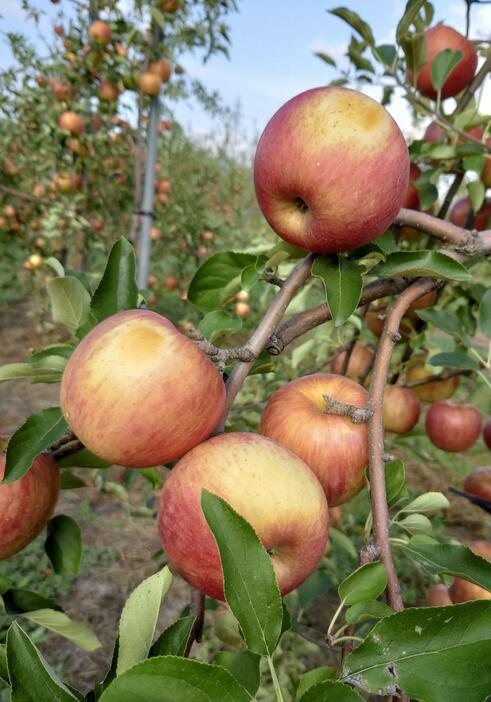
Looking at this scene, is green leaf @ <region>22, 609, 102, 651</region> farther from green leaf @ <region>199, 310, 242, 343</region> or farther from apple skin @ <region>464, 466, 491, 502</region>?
apple skin @ <region>464, 466, 491, 502</region>

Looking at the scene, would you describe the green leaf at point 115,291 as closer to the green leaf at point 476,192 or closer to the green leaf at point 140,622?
the green leaf at point 140,622

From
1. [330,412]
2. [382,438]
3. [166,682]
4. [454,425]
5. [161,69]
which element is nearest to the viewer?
[166,682]

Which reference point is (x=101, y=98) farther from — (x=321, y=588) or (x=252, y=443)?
(x=252, y=443)

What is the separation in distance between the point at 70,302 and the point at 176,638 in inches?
18.7

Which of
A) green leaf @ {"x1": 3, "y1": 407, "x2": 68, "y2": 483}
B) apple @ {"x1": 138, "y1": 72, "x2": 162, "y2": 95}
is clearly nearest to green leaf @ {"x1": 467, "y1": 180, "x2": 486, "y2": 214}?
green leaf @ {"x1": 3, "y1": 407, "x2": 68, "y2": 483}

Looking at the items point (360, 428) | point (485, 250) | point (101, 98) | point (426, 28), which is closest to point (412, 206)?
point (426, 28)

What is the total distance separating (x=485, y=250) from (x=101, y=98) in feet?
9.95

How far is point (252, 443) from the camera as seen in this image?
1.77 ft

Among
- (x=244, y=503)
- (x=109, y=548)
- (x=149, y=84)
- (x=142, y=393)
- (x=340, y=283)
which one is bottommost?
(x=109, y=548)

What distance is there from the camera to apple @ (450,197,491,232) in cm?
141

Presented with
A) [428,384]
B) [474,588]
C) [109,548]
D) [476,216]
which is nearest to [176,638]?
[474,588]

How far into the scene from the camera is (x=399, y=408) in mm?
1538

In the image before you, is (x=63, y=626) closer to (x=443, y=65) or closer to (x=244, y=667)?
(x=244, y=667)

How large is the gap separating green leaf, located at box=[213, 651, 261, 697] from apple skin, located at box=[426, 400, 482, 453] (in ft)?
4.39
